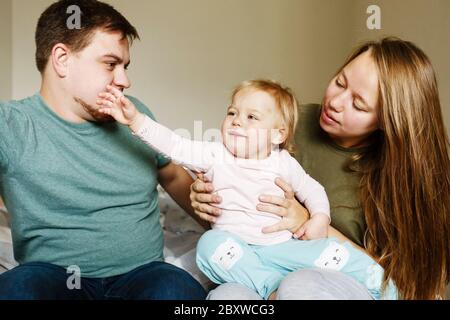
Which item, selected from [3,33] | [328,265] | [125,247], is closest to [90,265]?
[125,247]

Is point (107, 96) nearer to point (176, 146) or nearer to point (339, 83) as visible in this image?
point (176, 146)

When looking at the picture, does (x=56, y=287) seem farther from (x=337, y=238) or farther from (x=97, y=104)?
(x=337, y=238)

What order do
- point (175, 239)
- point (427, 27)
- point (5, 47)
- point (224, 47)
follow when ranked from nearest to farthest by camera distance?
point (175, 239)
point (427, 27)
point (5, 47)
point (224, 47)

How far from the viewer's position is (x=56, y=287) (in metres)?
0.98

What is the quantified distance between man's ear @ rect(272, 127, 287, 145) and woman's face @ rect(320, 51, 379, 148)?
0.51ft

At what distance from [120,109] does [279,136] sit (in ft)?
1.39

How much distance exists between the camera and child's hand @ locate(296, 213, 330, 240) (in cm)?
113

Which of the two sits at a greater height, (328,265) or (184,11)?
(184,11)

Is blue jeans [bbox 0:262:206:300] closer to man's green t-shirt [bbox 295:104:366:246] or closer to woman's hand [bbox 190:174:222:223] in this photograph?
woman's hand [bbox 190:174:222:223]

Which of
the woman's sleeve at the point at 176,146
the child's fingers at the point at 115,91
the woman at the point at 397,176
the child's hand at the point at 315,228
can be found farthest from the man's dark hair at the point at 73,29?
the child's hand at the point at 315,228

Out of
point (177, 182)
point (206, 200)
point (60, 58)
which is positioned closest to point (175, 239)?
point (177, 182)

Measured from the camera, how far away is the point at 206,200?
1.14 meters

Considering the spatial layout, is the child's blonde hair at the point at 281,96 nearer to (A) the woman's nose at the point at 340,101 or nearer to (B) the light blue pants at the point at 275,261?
(A) the woman's nose at the point at 340,101
